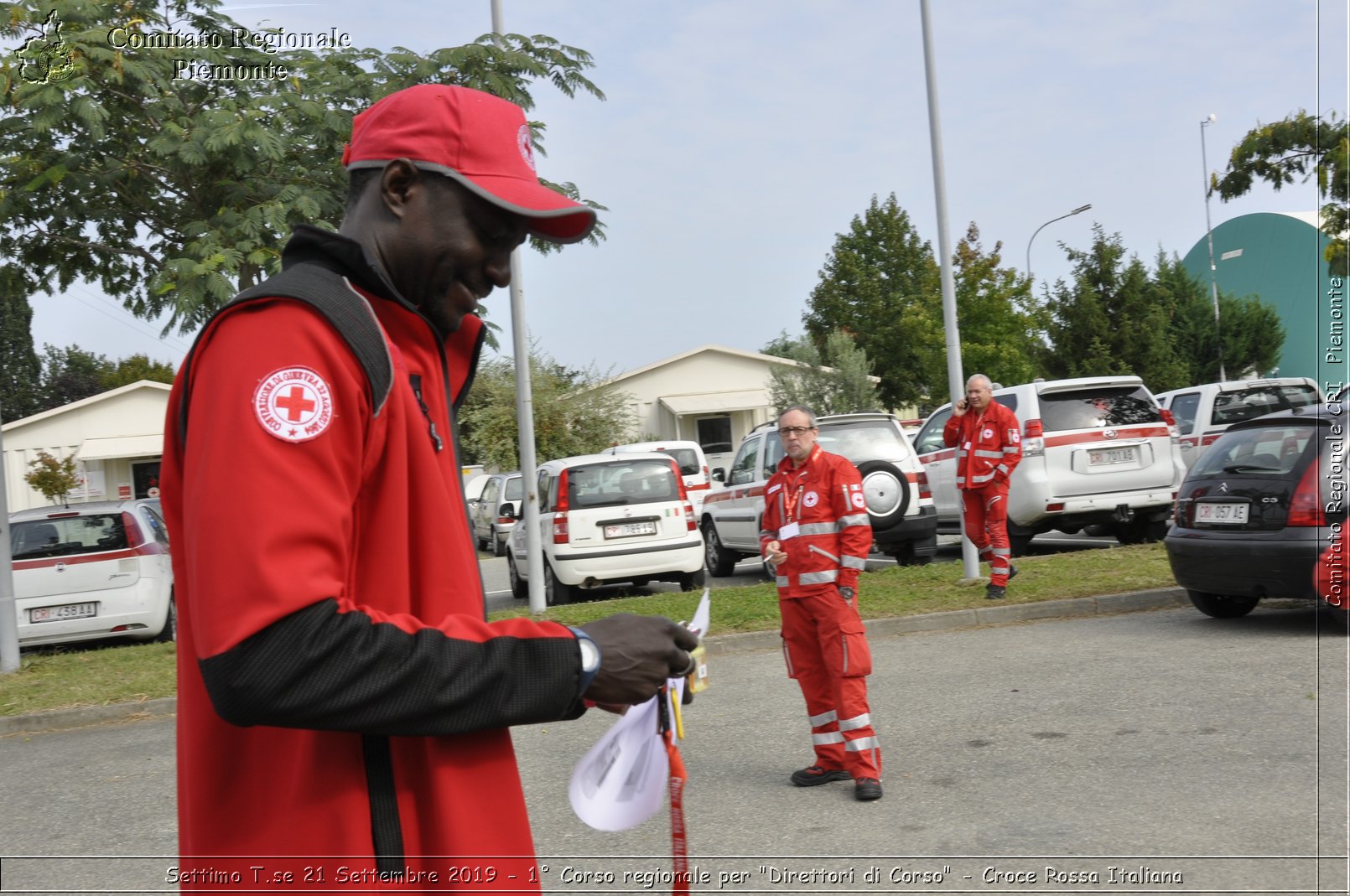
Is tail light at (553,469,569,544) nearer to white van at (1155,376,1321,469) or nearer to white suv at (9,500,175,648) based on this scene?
white suv at (9,500,175,648)

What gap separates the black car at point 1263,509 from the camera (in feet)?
27.0

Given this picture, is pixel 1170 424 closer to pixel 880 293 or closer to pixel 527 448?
pixel 527 448

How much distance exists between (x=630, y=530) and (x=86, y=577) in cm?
588

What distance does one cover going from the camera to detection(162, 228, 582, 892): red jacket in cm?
122

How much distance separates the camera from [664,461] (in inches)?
577

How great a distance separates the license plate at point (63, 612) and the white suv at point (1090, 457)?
9.67 metres

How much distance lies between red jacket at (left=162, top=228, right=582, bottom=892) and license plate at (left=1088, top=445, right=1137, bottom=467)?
13.3 meters

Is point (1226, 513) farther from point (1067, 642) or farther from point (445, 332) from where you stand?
point (445, 332)

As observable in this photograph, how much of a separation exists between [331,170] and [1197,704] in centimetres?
796

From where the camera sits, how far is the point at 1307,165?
1116cm

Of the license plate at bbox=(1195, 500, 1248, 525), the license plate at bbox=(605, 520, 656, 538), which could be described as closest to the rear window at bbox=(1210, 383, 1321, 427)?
the license plate at bbox=(1195, 500, 1248, 525)

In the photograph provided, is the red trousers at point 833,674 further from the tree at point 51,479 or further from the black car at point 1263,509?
the tree at point 51,479

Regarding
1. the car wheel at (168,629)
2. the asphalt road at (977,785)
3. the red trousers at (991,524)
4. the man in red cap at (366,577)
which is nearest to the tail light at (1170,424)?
the red trousers at (991,524)

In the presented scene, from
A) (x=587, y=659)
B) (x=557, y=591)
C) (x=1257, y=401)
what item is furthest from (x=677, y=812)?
(x=1257, y=401)
